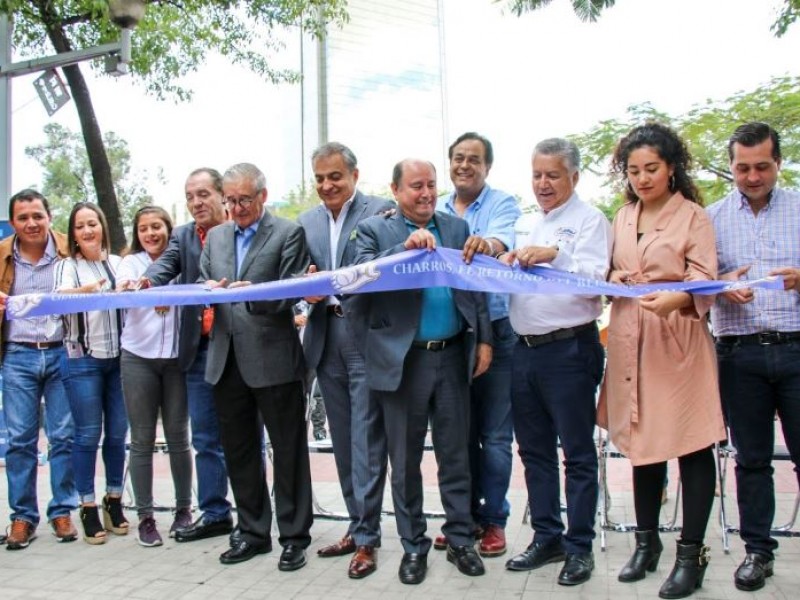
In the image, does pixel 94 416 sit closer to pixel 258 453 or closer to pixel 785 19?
pixel 258 453

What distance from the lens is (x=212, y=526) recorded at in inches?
214

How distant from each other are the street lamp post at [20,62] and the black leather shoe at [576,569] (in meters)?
6.34

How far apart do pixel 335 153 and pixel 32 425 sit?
2.63 meters

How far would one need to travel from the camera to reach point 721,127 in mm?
16281

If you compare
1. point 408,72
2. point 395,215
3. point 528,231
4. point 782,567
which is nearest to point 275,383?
point 395,215

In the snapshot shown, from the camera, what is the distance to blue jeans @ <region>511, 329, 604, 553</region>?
169 inches

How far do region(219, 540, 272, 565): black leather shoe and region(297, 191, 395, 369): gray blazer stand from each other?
1.09 m

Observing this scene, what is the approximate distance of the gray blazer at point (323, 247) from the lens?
4.84m

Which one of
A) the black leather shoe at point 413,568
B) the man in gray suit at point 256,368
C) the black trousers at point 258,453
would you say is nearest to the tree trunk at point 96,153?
the man in gray suit at point 256,368

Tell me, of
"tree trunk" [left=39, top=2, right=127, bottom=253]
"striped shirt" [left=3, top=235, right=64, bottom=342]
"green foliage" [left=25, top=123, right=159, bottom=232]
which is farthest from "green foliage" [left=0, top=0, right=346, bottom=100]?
"green foliage" [left=25, top=123, right=159, bottom=232]

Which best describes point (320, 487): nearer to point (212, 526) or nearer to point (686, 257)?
point (212, 526)

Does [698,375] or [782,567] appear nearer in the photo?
[698,375]

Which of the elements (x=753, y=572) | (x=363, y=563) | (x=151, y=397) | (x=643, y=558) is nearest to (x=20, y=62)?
(x=151, y=397)

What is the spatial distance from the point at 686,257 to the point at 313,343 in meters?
2.08
